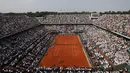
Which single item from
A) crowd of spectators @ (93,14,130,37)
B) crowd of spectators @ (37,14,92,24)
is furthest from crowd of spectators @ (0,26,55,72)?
crowd of spectators @ (37,14,92,24)

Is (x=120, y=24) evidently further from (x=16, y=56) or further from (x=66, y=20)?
(x=66, y=20)

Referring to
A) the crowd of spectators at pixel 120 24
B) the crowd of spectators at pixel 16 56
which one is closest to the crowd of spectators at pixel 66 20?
the crowd of spectators at pixel 120 24

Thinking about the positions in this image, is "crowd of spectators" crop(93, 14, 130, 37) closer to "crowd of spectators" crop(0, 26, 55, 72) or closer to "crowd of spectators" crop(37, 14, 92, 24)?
"crowd of spectators" crop(37, 14, 92, 24)

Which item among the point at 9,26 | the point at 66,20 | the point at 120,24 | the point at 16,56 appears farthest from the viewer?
the point at 66,20

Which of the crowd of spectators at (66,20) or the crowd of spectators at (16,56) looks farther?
the crowd of spectators at (66,20)

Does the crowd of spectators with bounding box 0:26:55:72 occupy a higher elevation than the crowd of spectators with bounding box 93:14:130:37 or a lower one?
lower

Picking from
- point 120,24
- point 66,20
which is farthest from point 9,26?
point 66,20

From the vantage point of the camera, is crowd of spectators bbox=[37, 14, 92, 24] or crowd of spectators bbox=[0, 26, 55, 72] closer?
crowd of spectators bbox=[0, 26, 55, 72]

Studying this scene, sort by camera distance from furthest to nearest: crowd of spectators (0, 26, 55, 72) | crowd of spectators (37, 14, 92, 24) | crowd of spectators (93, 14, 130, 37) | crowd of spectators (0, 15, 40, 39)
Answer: crowd of spectators (37, 14, 92, 24) → crowd of spectators (93, 14, 130, 37) → crowd of spectators (0, 15, 40, 39) → crowd of spectators (0, 26, 55, 72)

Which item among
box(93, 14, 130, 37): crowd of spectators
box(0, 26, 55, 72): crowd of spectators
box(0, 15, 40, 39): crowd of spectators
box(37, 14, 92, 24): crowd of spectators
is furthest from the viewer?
box(37, 14, 92, 24): crowd of spectators

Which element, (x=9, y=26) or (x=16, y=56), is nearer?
(x=16, y=56)

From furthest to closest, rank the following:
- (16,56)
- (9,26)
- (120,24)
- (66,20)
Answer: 1. (66,20)
2. (120,24)
3. (9,26)
4. (16,56)

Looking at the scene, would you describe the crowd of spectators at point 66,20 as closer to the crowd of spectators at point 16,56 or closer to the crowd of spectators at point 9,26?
the crowd of spectators at point 9,26
